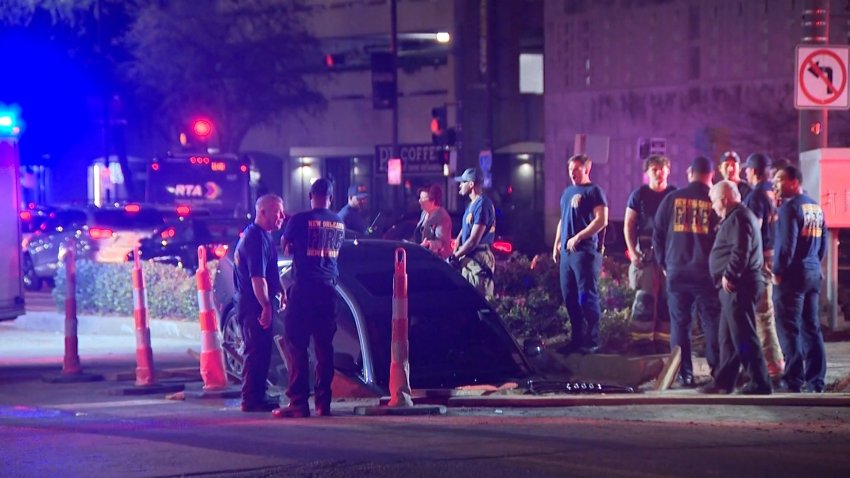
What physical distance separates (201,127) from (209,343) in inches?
659

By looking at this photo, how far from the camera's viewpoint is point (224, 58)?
1865 inches

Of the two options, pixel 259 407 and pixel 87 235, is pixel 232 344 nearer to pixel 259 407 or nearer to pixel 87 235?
pixel 259 407

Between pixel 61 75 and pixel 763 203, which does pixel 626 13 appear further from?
pixel 763 203

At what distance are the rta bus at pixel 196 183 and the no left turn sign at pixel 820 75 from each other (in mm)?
22102

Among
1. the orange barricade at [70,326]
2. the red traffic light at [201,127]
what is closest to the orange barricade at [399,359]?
the orange barricade at [70,326]

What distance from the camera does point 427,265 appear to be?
40.2 feet

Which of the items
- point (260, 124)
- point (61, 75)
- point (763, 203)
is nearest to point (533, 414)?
point (763, 203)

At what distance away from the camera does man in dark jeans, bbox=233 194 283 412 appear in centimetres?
1058

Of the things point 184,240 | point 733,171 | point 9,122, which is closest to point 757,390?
point 733,171

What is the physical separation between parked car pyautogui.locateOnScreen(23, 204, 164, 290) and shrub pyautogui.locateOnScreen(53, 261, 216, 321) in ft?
15.8

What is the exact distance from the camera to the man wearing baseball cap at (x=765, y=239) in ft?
38.7

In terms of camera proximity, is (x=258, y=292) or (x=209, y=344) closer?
(x=258, y=292)

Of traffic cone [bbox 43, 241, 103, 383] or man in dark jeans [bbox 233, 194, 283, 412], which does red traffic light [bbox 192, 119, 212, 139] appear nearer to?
traffic cone [bbox 43, 241, 103, 383]

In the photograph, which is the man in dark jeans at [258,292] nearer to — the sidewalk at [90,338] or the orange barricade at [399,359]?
the orange barricade at [399,359]
